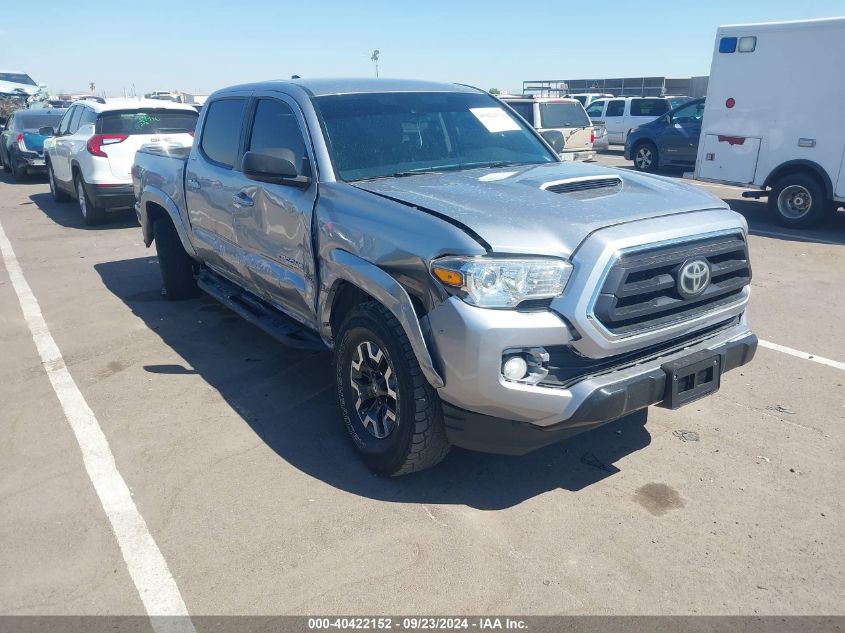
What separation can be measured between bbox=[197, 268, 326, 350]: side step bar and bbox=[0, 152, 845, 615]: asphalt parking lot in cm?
45

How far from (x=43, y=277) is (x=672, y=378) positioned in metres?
7.46

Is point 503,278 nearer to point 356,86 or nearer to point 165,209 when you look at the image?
point 356,86

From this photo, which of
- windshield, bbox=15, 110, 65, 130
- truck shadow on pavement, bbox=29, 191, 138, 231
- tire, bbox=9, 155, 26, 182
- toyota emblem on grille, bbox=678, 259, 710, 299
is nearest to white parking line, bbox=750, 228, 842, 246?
toyota emblem on grille, bbox=678, 259, 710, 299

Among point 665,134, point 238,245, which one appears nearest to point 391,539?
point 238,245

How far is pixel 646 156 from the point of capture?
16609 mm

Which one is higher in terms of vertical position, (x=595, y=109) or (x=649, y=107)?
(x=649, y=107)

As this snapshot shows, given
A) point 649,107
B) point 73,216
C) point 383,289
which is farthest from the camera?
point 649,107

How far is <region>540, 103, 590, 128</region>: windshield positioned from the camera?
1383 centimetres

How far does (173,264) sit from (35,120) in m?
12.9

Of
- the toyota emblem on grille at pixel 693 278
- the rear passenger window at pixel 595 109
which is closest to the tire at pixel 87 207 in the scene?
the toyota emblem on grille at pixel 693 278

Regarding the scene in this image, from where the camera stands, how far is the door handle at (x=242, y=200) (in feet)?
15.0

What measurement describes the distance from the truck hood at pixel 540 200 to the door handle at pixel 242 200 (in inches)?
42.8

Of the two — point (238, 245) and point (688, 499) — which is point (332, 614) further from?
point (238, 245)

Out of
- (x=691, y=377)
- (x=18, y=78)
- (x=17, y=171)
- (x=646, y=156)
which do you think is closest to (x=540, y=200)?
(x=691, y=377)
